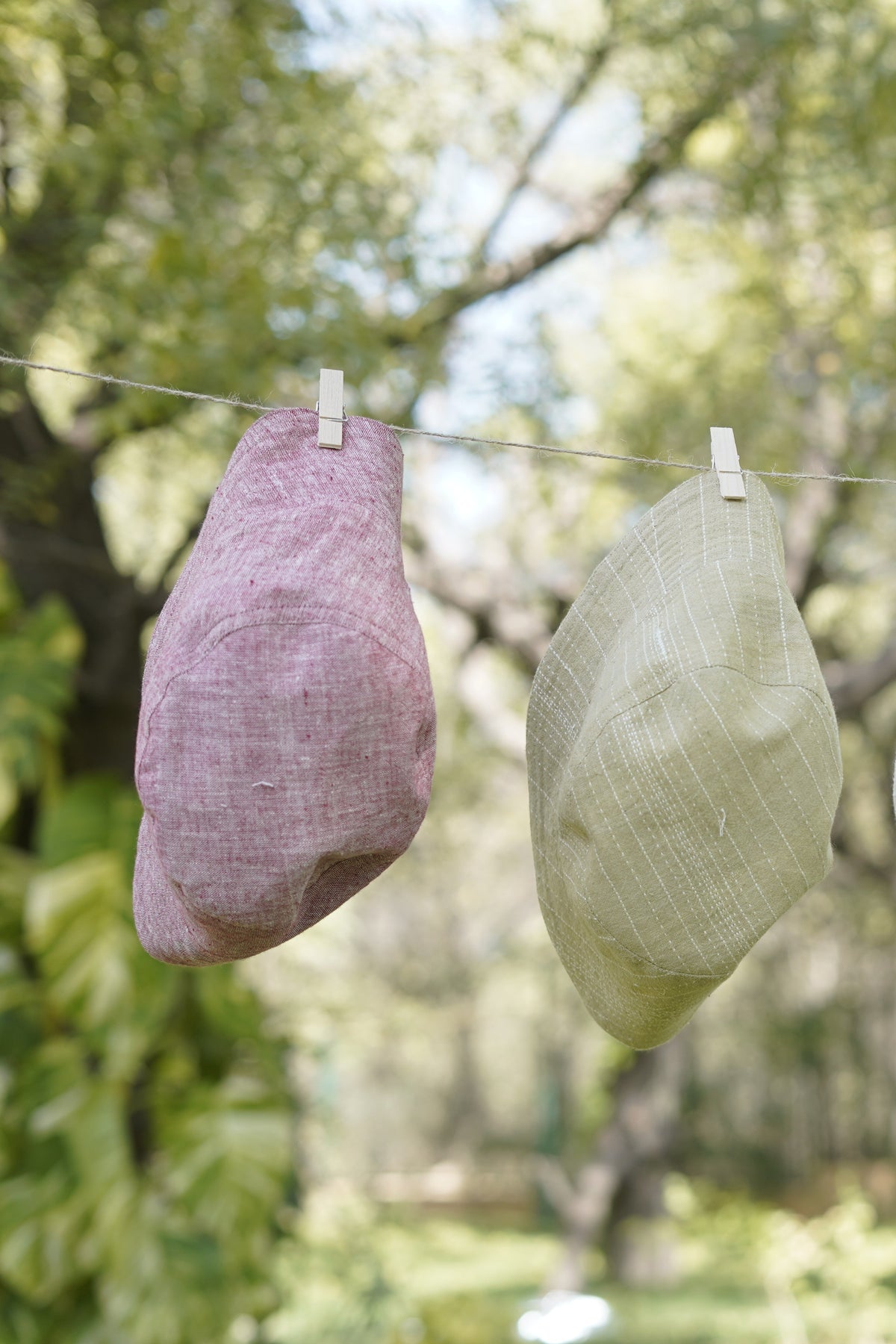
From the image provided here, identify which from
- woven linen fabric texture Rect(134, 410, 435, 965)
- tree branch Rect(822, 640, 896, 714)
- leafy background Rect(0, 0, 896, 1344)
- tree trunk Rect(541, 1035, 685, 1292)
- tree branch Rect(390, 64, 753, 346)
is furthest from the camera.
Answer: tree trunk Rect(541, 1035, 685, 1292)

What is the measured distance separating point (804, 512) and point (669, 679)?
10.1 feet

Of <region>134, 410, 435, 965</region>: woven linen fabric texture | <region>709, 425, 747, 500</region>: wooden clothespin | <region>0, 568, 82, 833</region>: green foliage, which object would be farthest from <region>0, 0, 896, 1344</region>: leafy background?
<region>134, 410, 435, 965</region>: woven linen fabric texture

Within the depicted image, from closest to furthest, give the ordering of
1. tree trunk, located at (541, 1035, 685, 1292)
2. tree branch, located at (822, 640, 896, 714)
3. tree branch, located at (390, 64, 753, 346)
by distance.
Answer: tree branch, located at (390, 64, 753, 346) < tree branch, located at (822, 640, 896, 714) < tree trunk, located at (541, 1035, 685, 1292)

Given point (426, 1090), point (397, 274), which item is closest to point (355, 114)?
point (397, 274)

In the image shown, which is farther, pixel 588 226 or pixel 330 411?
pixel 588 226

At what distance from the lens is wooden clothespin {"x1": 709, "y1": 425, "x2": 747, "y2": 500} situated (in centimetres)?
93

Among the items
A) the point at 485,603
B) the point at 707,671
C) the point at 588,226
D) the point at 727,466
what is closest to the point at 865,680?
the point at 485,603

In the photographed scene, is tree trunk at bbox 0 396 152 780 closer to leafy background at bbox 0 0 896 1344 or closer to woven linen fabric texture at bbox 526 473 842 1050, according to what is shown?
leafy background at bbox 0 0 896 1344

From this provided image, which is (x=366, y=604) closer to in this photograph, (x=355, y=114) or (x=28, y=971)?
(x=28, y=971)

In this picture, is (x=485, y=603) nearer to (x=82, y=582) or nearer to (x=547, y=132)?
(x=82, y=582)

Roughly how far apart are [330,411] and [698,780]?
37 cm

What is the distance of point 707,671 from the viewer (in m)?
0.84

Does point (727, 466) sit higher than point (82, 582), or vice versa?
point (82, 582)

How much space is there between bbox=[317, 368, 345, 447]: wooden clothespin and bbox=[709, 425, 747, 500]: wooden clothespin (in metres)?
0.27
